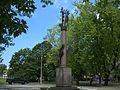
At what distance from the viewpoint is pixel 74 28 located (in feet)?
216

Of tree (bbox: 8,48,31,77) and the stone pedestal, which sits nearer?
the stone pedestal

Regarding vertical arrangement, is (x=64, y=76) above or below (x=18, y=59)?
below

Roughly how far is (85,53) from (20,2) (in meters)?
53.5

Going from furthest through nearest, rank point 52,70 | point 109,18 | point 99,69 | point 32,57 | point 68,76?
1. point 32,57
2. point 52,70
3. point 99,69
4. point 109,18
5. point 68,76

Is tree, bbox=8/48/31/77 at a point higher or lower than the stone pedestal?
higher

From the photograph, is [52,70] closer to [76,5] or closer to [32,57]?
[32,57]

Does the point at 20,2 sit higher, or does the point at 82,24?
the point at 82,24

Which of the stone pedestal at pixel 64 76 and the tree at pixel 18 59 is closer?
the stone pedestal at pixel 64 76

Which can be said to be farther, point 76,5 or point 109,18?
point 76,5

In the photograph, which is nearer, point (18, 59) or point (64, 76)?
point (64, 76)

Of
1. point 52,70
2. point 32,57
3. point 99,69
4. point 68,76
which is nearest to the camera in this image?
point 68,76

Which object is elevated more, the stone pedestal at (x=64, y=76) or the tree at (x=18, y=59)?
the tree at (x=18, y=59)

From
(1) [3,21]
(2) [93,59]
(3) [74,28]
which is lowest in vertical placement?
(1) [3,21]

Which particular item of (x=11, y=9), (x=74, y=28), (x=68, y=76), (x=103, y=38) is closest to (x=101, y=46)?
(x=103, y=38)
